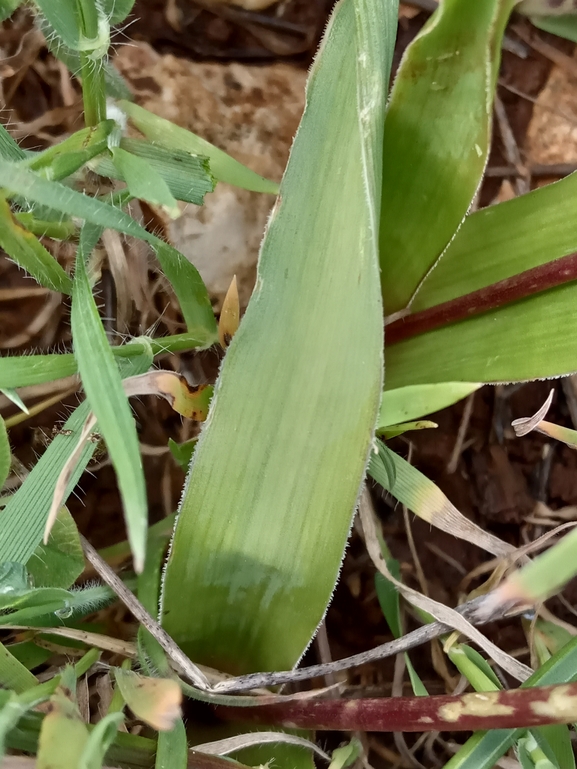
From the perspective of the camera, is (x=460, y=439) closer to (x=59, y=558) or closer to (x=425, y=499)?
(x=425, y=499)

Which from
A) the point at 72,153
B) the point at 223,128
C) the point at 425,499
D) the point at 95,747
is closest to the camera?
the point at 95,747

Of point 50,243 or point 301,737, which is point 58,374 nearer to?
point 50,243

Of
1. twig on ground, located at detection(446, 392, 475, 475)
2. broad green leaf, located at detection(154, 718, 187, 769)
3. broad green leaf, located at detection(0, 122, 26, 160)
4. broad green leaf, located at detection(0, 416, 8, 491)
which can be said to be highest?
broad green leaf, located at detection(0, 122, 26, 160)

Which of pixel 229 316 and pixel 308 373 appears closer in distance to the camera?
pixel 308 373

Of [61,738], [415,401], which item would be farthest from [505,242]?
[61,738]

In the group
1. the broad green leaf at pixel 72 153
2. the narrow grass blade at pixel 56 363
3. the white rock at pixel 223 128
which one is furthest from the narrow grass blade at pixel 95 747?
the white rock at pixel 223 128

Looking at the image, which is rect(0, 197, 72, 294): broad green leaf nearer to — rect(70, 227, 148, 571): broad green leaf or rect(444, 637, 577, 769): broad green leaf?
rect(70, 227, 148, 571): broad green leaf

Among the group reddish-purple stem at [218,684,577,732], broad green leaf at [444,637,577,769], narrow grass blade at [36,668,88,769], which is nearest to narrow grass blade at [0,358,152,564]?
narrow grass blade at [36,668,88,769]
